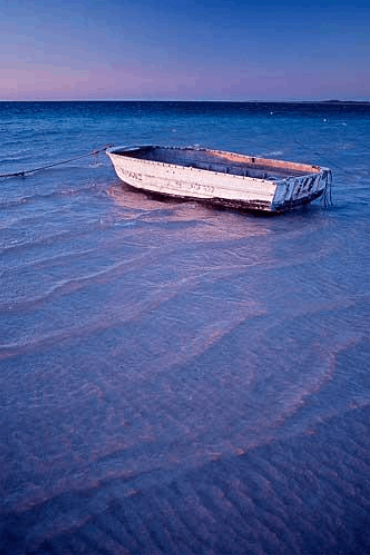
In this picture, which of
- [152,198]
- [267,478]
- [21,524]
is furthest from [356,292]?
[152,198]

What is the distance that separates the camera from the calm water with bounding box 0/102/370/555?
253 centimetres

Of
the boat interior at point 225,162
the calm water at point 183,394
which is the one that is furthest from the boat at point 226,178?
the calm water at point 183,394

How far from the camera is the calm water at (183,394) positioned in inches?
99.7

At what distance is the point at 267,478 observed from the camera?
281 centimetres

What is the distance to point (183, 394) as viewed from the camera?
3.59 metres

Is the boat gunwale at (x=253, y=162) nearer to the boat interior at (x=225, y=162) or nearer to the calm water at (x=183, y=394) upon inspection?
the boat interior at (x=225, y=162)

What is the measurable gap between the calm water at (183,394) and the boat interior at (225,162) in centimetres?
329

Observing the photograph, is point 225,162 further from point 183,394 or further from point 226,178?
point 183,394

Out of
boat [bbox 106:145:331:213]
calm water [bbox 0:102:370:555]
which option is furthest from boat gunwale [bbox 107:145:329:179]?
calm water [bbox 0:102:370:555]

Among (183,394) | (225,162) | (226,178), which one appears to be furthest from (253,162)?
(183,394)

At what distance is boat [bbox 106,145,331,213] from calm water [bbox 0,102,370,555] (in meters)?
1.45

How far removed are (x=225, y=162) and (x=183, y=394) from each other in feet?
29.5

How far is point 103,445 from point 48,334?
1751mm

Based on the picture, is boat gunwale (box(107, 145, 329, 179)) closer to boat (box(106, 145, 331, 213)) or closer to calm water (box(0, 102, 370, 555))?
boat (box(106, 145, 331, 213))
